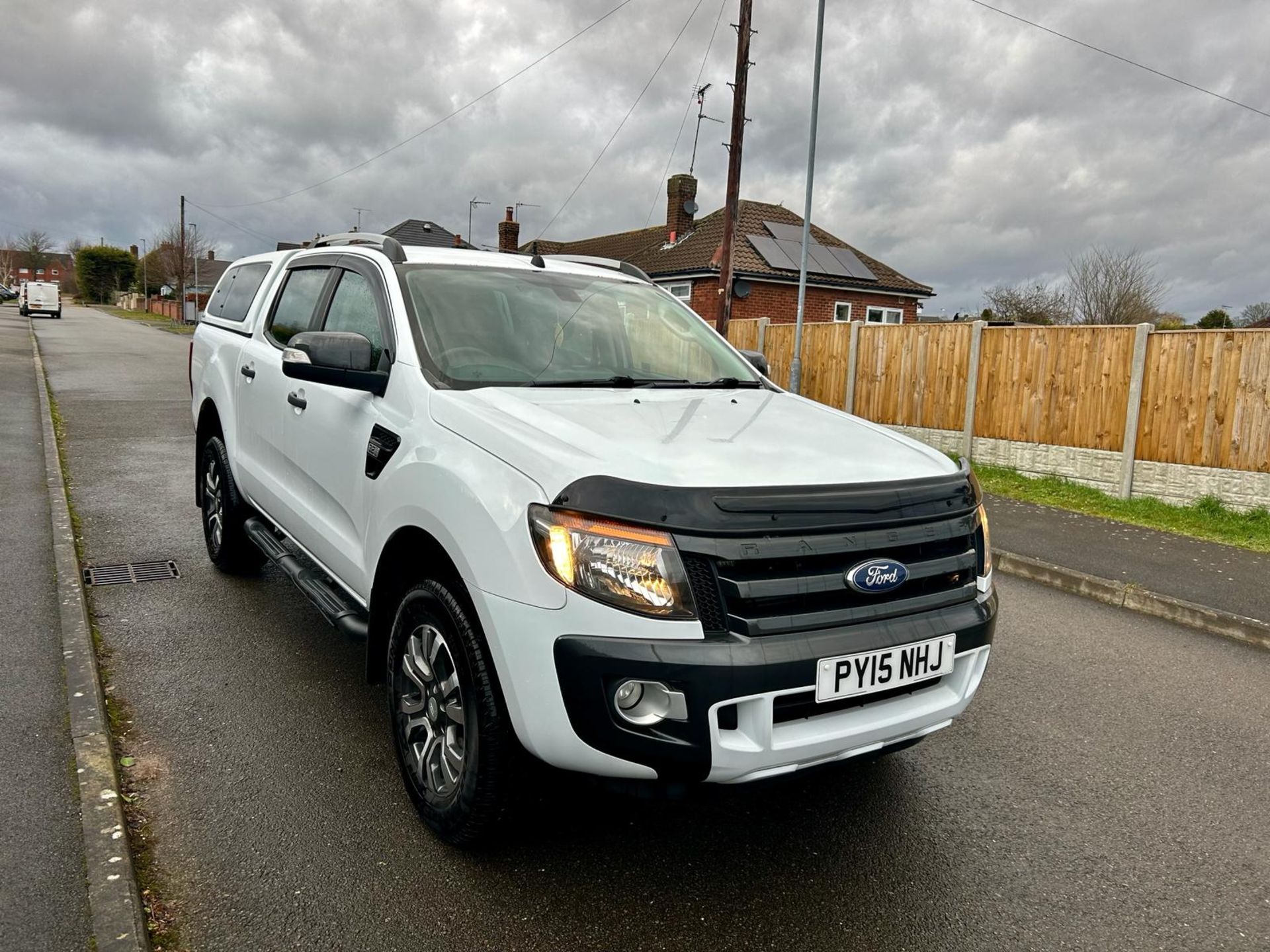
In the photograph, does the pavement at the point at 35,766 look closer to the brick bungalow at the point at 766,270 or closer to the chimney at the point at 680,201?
A: the brick bungalow at the point at 766,270

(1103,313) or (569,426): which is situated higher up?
(1103,313)

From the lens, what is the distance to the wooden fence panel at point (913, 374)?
12172mm

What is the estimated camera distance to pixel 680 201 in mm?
32688

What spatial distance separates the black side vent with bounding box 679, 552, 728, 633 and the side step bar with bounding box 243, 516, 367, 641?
1.48 metres

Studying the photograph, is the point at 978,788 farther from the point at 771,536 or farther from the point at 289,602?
the point at 289,602

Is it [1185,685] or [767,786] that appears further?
[1185,685]

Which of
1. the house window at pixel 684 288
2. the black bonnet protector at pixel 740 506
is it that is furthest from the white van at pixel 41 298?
the black bonnet protector at pixel 740 506

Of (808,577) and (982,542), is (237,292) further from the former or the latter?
(982,542)

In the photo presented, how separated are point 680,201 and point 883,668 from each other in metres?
Result: 31.8

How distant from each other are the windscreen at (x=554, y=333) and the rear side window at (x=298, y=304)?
2.74 feet

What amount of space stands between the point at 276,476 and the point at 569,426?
2.23 m

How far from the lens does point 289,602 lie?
5.29m

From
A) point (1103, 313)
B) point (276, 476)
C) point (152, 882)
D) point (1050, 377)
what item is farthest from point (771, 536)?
point (1103, 313)

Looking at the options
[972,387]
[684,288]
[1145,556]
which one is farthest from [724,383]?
[684,288]
